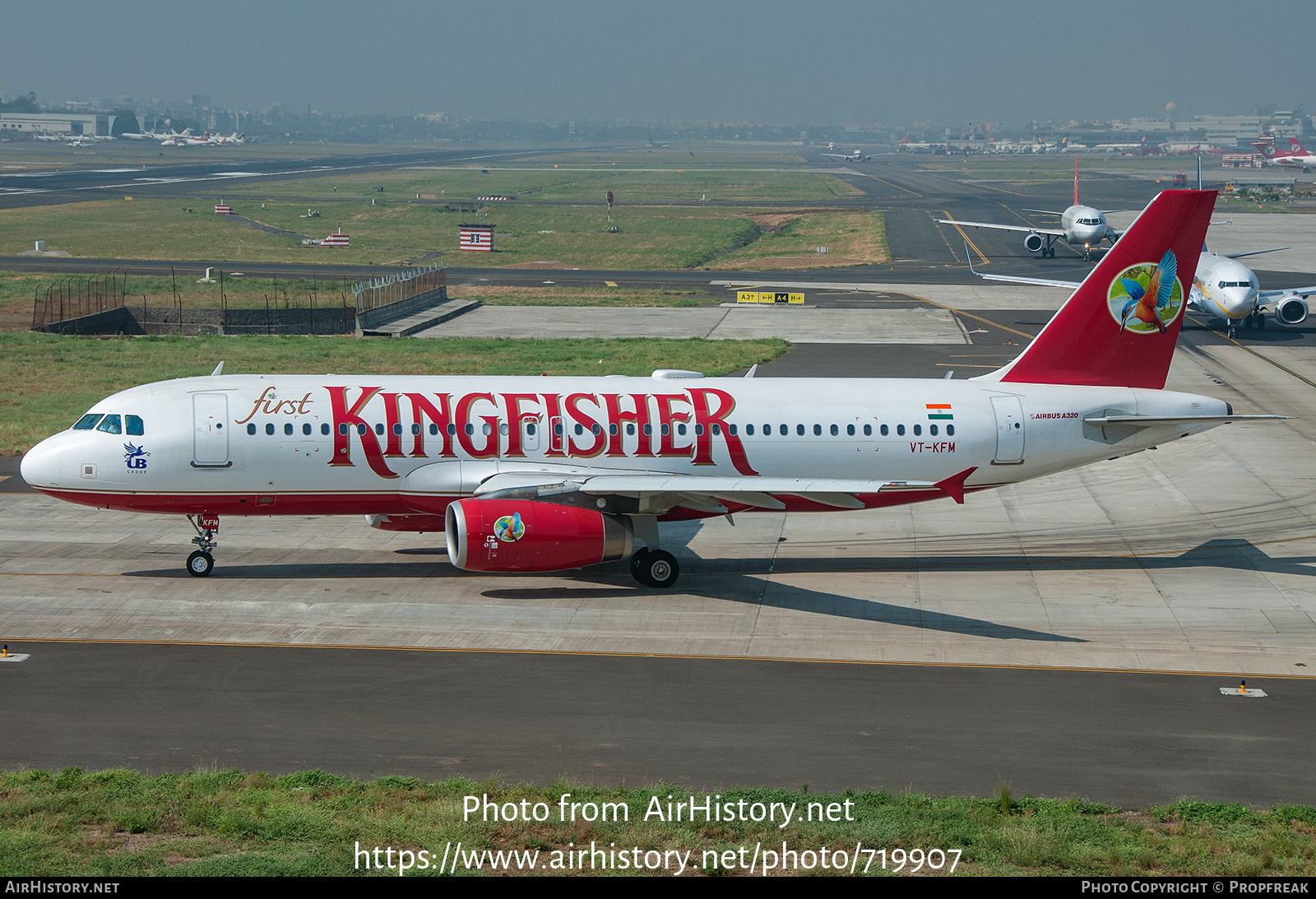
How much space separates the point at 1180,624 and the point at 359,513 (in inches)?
768

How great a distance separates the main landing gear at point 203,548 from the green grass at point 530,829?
11.7 meters

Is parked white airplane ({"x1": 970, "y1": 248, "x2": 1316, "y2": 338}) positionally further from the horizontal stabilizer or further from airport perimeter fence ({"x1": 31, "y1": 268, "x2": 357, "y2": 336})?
airport perimeter fence ({"x1": 31, "y1": 268, "x2": 357, "y2": 336})

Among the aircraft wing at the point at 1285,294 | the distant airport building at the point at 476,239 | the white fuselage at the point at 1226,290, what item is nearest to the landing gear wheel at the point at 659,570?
the white fuselage at the point at 1226,290

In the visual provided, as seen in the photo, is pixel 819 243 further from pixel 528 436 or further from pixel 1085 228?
pixel 528 436

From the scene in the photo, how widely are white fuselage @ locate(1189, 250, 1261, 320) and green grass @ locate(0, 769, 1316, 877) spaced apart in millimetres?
58904

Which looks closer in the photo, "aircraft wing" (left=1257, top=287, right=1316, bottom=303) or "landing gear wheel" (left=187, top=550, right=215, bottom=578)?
"landing gear wheel" (left=187, top=550, right=215, bottom=578)

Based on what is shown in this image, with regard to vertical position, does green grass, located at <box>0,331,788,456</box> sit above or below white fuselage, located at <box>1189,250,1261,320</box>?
below

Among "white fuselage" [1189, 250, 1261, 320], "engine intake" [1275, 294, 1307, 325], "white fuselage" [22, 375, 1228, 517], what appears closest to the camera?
"white fuselage" [22, 375, 1228, 517]

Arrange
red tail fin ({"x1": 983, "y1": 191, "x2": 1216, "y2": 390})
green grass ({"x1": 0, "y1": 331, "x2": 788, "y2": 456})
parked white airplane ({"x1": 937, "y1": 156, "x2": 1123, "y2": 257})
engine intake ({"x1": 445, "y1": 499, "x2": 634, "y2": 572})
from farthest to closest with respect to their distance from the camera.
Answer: parked white airplane ({"x1": 937, "y1": 156, "x2": 1123, "y2": 257}) < green grass ({"x1": 0, "y1": 331, "x2": 788, "y2": 456}) < red tail fin ({"x1": 983, "y1": 191, "x2": 1216, "y2": 390}) < engine intake ({"x1": 445, "y1": 499, "x2": 634, "y2": 572})

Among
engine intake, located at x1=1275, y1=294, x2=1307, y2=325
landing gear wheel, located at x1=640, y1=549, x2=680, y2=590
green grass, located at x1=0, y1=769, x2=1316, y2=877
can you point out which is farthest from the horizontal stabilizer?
engine intake, located at x1=1275, y1=294, x2=1307, y2=325

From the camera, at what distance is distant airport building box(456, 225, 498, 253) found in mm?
121500

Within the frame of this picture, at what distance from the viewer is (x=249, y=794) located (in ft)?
56.4

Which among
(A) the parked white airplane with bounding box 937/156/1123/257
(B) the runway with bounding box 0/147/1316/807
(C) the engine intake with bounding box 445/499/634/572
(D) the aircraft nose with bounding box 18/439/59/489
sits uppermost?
(A) the parked white airplane with bounding box 937/156/1123/257
